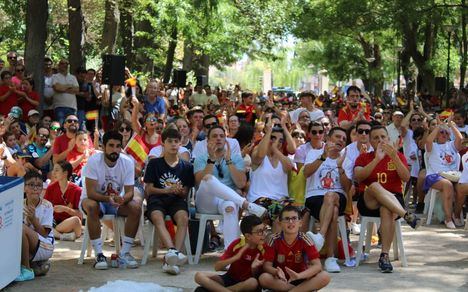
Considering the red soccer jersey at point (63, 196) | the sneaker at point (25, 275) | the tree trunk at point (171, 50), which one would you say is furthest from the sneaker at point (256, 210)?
the tree trunk at point (171, 50)

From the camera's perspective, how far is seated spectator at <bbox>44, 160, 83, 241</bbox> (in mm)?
11516

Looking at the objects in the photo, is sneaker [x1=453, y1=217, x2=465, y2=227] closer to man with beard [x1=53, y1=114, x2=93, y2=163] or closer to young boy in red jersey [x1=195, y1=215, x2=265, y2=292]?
man with beard [x1=53, y1=114, x2=93, y2=163]

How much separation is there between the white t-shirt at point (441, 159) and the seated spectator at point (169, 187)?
4754 mm

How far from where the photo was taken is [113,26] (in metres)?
23.7

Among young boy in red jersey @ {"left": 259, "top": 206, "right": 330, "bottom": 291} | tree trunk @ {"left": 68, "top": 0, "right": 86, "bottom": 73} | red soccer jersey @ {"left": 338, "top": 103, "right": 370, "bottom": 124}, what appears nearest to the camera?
young boy in red jersey @ {"left": 259, "top": 206, "right": 330, "bottom": 291}

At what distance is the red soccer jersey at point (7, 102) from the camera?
1585 cm

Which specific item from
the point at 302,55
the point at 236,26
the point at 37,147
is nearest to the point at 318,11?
the point at 236,26

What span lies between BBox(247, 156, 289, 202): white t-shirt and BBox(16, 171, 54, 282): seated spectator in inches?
90.6

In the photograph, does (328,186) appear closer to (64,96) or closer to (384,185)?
(384,185)

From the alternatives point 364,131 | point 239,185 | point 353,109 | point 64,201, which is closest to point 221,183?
point 239,185

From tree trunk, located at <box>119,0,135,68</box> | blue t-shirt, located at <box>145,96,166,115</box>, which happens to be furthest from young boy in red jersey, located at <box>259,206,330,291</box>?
tree trunk, located at <box>119,0,135,68</box>

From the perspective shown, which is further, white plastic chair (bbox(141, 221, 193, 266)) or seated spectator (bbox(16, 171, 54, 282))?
white plastic chair (bbox(141, 221, 193, 266))

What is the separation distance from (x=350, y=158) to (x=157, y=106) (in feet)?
20.5

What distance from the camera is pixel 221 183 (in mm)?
A: 10109
